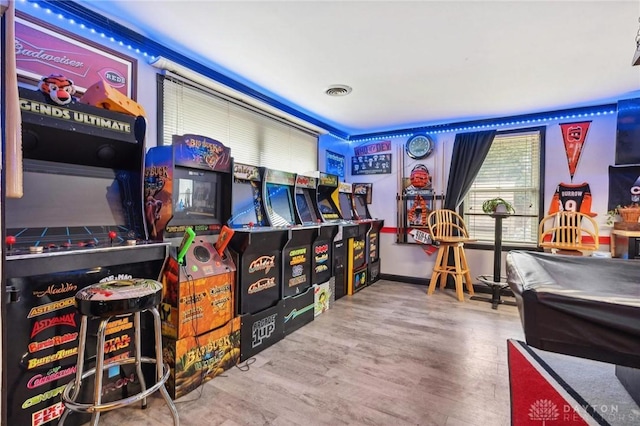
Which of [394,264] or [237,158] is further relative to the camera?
[394,264]

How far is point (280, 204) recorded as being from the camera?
3.43 m

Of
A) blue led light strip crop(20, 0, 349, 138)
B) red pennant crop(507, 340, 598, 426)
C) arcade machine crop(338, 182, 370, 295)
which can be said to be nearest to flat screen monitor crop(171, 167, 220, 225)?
blue led light strip crop(20, 0, 349, 138)

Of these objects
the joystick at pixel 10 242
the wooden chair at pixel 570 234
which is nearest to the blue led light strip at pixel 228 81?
the wooden chair at pixel 570 234

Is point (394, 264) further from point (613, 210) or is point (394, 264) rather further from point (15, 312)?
point (15, 312)

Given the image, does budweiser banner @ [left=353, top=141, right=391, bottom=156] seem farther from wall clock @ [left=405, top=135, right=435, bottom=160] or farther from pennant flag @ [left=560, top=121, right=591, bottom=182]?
pennant flag @ [left=560, top=121, right=591, bottom=182]

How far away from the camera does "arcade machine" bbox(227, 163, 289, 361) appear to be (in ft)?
8.07

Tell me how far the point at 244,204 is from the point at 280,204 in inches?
20.3

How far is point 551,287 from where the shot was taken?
1.18 m

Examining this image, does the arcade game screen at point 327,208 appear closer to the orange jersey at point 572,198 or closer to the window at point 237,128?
the window at point 237,128

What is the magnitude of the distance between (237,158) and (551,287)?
2.95 metres

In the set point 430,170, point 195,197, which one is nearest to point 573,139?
point 430,170

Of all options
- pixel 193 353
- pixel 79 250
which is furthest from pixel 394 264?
pixel 79 250

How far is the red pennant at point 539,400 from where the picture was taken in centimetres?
173

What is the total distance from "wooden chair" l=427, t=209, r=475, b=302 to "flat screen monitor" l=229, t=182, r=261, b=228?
2.58 m
